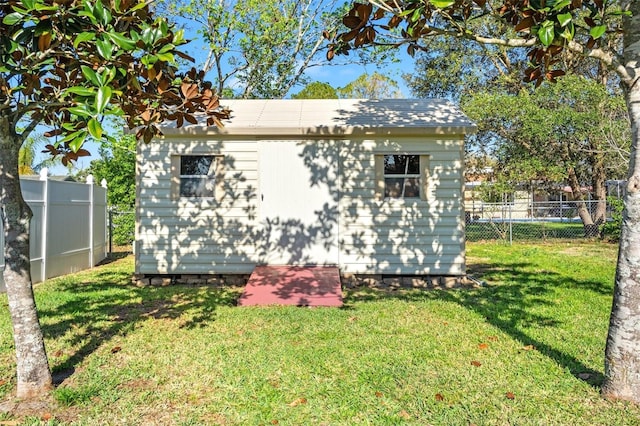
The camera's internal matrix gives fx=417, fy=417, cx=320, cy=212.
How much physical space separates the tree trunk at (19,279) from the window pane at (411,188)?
6.01 m

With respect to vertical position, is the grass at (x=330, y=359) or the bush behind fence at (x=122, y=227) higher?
the bush behind fence at (x=122, y=227)

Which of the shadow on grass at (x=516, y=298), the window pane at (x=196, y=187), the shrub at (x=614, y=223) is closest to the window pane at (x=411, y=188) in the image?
the shadow on grass at (x=516, y=298)

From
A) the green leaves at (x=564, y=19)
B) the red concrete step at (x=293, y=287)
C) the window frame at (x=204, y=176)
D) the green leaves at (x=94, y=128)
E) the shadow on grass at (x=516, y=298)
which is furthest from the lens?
the window frame at (x=204, y=176)

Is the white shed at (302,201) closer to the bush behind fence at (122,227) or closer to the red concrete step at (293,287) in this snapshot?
the red concrete step at (293,287)

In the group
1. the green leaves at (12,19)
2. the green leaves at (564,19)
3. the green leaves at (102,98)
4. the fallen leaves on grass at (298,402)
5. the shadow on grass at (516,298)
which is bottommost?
the fallen leaves on grass at (298,402)

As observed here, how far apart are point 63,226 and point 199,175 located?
11.2 ft

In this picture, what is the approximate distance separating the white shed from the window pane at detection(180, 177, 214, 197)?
0.02 m

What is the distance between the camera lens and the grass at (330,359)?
292 cm

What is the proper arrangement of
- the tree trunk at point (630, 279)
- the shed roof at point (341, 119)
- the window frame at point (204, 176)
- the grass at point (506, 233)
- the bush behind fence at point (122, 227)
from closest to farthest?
the tree trunk at point (630, 279) → the shed roof at point (341, 119) → the window frame at point (204, 176) → the bush behind fence at point (122, 227) → the grass at point (506, 233)

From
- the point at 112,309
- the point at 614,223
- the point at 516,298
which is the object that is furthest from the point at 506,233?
the point at 112,309

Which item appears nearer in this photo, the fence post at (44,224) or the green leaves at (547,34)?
the green leaves at (547,34)

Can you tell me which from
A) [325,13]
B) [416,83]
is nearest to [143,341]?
[325,13]

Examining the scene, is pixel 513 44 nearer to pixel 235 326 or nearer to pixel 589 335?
pixel 589 335

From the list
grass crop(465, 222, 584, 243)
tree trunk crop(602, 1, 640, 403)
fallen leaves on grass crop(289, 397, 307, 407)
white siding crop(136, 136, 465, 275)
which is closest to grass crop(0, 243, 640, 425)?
fallen leaves on grass crop(289, 397, 307, 407)
